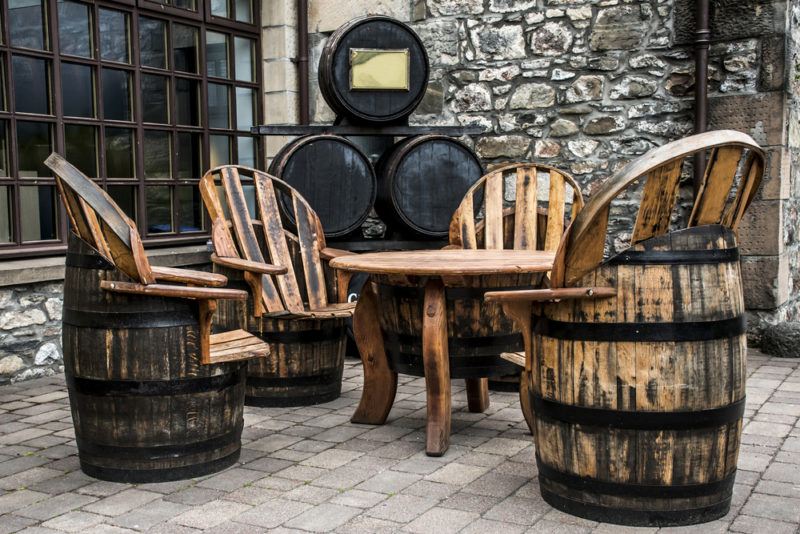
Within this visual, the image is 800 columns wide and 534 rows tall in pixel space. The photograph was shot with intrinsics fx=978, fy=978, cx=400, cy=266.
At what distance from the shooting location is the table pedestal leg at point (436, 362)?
3865mm

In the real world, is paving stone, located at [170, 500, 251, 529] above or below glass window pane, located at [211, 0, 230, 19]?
below

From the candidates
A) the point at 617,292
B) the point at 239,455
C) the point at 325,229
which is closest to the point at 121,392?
the point at 239,455

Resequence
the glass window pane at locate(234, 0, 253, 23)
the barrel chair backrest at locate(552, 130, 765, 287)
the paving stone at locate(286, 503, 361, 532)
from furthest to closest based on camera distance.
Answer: the glass window pane at locate(234, 0, 253, 23) → the paving stone at locate(286, 503, 361, 532) → the barrel chair backrest at locate(552, 130, 765, 287)

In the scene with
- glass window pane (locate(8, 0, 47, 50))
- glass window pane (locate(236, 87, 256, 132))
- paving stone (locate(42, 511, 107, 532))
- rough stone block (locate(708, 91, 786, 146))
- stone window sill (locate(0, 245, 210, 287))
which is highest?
glass window pane (locate(8, 0, 47, 50))

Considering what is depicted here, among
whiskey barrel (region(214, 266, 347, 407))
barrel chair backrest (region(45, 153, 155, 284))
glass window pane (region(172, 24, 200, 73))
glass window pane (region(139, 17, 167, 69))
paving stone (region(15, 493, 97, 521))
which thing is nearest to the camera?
paving stone (region(15, 493, 97, 521))

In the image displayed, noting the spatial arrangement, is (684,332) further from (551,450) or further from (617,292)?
(551,450)

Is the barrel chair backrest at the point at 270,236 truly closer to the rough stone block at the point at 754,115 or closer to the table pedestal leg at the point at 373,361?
the table pedestal leg at the point at 373,361

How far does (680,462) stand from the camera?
289 cm

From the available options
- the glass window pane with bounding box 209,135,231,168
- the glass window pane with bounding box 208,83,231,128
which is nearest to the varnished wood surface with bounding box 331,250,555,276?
the glass window pane with bounding box 209,135,231,168

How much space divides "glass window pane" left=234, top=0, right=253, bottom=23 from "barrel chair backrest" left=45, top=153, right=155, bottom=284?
12.6 feet

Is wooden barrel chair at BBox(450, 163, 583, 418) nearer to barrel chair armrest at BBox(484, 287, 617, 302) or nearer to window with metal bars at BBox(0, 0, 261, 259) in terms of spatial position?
barrel chair armrest at BBox(484, 287, 617, 302)

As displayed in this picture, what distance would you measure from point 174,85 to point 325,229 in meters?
1.58

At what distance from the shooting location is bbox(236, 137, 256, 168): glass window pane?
6.97 metres

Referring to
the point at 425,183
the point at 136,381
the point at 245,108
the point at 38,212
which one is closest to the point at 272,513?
the point at 136,381
